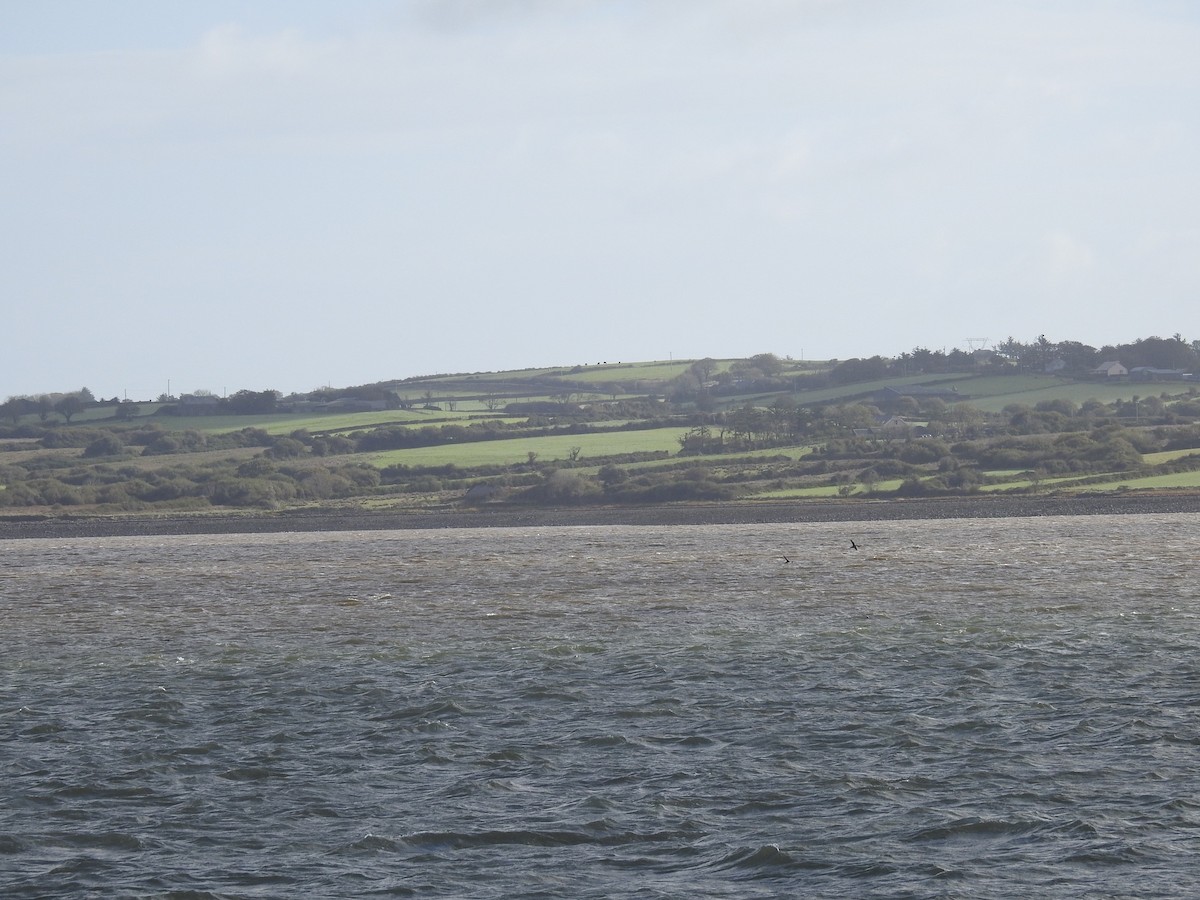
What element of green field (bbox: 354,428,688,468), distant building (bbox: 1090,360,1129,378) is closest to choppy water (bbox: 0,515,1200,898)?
green field (bbox: 354,428,688,468)

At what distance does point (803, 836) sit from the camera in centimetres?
1571

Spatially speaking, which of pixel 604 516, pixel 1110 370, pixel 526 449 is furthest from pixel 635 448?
pixel 1110 370

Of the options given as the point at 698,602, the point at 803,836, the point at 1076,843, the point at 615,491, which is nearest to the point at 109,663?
the point at 698,602

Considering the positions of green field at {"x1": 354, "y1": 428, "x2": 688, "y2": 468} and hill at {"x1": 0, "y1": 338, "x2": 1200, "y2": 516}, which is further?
green field at {"x1": 354, "y1": 428, "x2": 688, "y2": 468}

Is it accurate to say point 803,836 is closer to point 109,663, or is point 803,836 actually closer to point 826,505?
point 109,663

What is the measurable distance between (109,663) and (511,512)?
5665cm

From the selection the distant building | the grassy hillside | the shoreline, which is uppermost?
the distant building

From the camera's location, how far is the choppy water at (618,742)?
14.9 m

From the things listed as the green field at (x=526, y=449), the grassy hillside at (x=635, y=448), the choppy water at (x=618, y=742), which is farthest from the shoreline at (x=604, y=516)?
the choppy water at (x=618, y=742)

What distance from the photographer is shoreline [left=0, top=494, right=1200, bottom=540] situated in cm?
7225

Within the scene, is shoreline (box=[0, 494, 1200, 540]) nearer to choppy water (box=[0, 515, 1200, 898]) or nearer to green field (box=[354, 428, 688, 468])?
green field (box=[354, 428, 688, 468])

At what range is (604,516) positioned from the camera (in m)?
83.0

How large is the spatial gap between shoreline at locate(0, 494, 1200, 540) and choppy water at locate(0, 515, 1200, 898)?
30307 mm

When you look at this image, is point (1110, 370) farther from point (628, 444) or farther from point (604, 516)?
point (604, 516)
